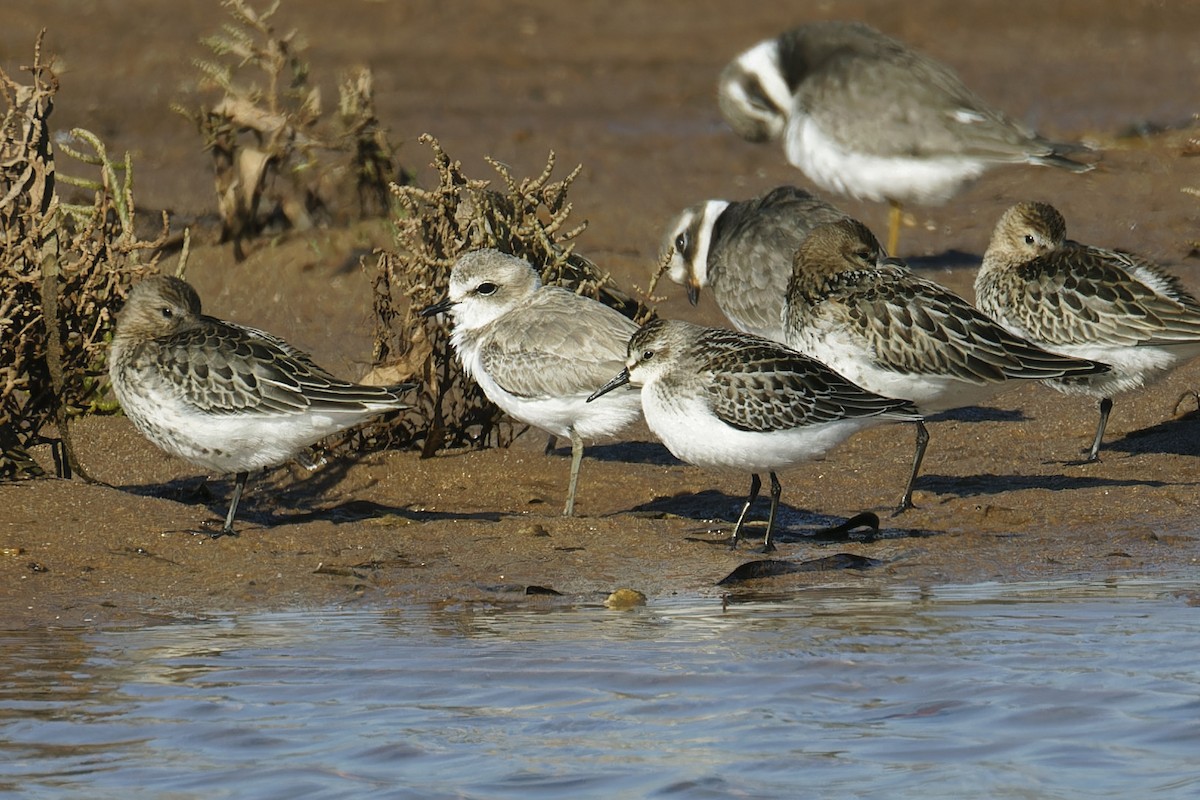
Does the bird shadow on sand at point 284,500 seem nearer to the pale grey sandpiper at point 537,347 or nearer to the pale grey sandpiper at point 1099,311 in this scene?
the pale grey sandpiper at point 537,347

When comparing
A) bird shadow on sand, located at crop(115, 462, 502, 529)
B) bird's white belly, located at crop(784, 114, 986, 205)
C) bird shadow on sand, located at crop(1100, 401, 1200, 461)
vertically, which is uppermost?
bird's white belly, located at crop(784, 114, 986, 205)

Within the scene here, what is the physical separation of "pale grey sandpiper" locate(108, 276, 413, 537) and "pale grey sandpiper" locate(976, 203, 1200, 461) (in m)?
3.44

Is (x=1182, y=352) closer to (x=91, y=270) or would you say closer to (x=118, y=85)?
(x=91, y=270)

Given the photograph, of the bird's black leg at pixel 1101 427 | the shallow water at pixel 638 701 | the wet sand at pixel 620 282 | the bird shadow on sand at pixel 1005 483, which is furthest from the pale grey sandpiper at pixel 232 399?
the bird's black leg at pixel 1101 427

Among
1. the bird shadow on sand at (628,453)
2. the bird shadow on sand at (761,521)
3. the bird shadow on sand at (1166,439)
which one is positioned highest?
the bird shadow on sand at (1166,439)

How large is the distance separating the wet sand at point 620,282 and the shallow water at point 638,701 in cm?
51

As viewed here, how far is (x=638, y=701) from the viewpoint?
237 inches

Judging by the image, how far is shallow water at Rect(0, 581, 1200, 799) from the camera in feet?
17.8

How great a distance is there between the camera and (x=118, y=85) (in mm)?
21078

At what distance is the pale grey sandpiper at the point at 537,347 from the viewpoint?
8719 mm

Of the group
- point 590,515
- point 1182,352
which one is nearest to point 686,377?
point 590,515

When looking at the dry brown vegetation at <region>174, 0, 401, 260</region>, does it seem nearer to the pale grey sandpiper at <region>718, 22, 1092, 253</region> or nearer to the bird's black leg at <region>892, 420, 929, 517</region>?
the pale grey sandpiper at <region>718, 22, 1092, 253</region>

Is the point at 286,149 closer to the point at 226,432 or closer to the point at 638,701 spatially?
the point at 226,432

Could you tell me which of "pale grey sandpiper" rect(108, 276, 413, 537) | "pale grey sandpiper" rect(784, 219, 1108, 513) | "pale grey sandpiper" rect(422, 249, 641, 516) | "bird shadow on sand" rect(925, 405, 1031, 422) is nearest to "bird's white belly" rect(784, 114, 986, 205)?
"bird shadow on sand" rect(925, 405, 1031, 422)
